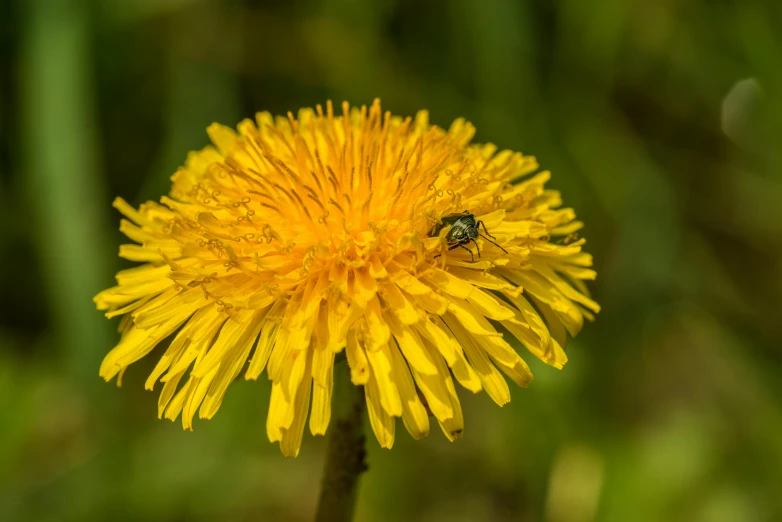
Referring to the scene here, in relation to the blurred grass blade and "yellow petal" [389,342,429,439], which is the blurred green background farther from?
"yellow petal" [389,342,429,439]

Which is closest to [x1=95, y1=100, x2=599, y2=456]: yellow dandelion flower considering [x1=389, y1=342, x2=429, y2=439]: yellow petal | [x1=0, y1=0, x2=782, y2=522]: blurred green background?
[x1=389, y1=342, x2=429, y2=439]: yellow petal

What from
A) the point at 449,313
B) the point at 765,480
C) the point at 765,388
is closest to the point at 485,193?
the point at 449,313

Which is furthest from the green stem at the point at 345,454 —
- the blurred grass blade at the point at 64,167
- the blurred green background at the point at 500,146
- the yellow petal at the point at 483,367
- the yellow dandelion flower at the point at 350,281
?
the blurred grass blade at the point at 64,167

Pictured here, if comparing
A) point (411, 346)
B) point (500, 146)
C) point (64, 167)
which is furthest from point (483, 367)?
point (64, 167)

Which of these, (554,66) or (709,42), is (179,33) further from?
(709,42)

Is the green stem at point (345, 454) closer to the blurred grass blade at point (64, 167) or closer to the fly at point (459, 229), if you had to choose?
the fly at point (459, 229)

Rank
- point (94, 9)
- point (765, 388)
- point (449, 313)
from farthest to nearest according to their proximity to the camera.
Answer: point (94, 9)
point (765, 388)
point (449, 313)
